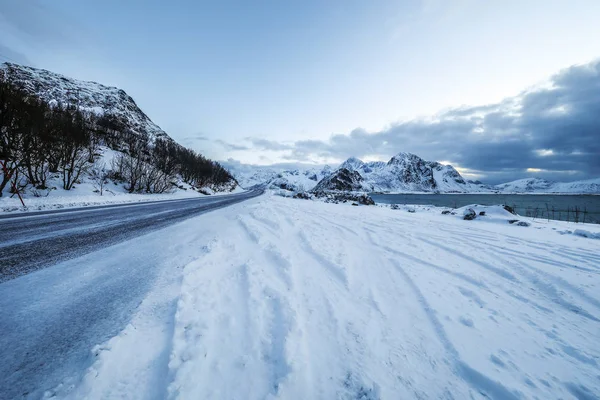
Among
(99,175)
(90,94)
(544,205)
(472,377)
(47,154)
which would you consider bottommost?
(544,205)

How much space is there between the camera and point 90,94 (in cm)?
13800

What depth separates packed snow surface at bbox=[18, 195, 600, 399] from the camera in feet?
5.48

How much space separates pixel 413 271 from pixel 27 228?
1016 centimetres

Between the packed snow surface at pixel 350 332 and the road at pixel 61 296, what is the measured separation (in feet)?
0.57

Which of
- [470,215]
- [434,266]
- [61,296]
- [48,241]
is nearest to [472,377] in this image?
[434,266]

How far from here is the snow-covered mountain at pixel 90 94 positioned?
116562mm

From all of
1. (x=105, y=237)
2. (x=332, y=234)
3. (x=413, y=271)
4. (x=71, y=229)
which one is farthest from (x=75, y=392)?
(x=71, y=229)

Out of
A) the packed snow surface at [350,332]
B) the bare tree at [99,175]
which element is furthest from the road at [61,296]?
the bare tree at [99,175]

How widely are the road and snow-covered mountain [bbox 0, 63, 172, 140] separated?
5278 inches

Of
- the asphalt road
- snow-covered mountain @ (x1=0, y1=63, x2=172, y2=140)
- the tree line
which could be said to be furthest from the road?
snow-covered mountain @ (x1=0, y1=63, x2=172, y2=140)

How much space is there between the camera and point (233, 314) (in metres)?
2.49

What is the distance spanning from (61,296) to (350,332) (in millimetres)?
3482

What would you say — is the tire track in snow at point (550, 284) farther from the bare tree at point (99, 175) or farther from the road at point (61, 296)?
the bare tree at point (99, 175)

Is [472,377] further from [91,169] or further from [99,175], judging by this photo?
[91,169]
